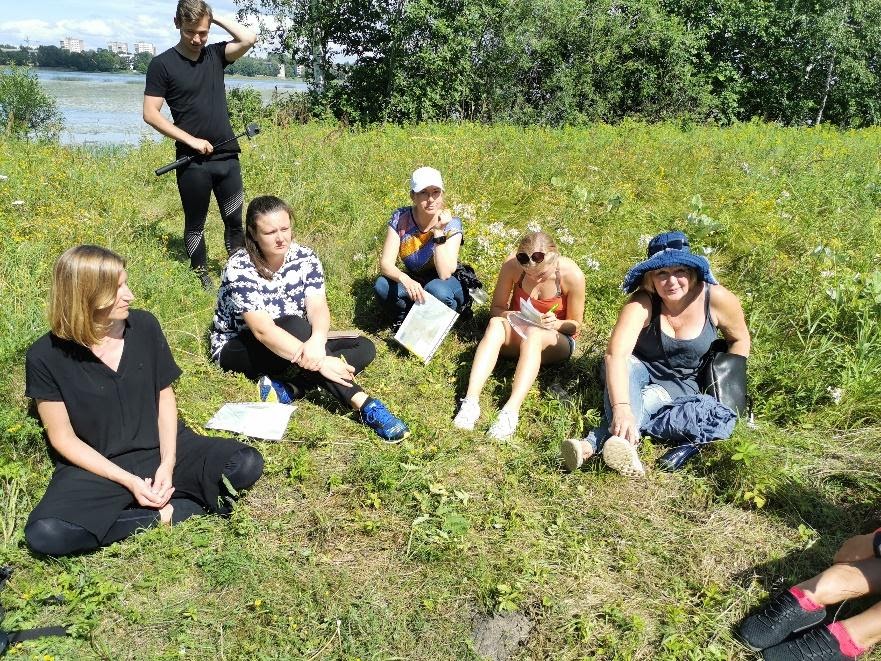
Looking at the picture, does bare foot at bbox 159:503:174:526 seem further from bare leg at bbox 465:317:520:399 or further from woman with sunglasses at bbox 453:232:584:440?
bare leg at bbox 465:317:520:399

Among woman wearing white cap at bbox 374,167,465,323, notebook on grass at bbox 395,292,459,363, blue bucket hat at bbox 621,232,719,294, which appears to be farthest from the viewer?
woman wearing white cap at bbox 374,167,465,323

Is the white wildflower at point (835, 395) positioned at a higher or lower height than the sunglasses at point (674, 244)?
lower

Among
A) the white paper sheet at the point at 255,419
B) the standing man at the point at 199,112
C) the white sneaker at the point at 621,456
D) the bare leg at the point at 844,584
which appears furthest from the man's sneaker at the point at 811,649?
the standing man at the point at 199,112

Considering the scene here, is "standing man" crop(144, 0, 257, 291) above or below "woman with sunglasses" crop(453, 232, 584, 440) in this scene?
above

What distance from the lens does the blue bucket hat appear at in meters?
3.30

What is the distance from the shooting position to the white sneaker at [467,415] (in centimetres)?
367

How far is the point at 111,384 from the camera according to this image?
2838 millimetres

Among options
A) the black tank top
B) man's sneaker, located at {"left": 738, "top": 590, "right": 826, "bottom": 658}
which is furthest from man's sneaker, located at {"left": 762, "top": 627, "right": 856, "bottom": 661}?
the black tank top

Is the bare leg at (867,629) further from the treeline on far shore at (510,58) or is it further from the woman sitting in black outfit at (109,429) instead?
the treeline on far shore at (510,58)

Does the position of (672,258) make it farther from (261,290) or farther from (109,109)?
(109,109)

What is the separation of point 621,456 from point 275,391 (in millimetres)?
2014

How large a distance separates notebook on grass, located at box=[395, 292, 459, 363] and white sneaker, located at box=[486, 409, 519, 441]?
86 centimetres

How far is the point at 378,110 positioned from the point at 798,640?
17.8 m

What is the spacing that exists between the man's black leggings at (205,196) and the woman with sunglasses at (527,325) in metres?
2.36
